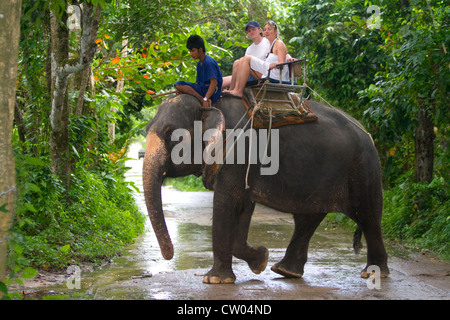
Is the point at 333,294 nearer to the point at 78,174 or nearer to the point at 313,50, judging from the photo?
the point at 78,174

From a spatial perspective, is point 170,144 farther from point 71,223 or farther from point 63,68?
point 71,223

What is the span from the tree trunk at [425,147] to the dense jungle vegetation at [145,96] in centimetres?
2

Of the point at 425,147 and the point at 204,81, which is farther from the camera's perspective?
the point at 425,147

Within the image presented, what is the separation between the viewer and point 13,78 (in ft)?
13.3

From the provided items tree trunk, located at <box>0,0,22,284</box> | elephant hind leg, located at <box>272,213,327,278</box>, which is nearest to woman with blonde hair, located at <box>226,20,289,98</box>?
elephant hind leg, located at <box>272,213,327,278</box>

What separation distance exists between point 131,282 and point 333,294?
1883 mm

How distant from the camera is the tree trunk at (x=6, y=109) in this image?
3.95 meters

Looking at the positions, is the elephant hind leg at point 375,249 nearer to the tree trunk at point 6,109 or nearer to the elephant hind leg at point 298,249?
the elephant hind leg at point 298,249

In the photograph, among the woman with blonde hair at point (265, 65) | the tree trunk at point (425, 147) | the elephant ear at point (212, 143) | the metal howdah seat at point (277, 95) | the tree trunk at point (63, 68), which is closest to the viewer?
the elephant ear at point (212, 143)

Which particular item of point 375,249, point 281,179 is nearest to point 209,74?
point 281,179

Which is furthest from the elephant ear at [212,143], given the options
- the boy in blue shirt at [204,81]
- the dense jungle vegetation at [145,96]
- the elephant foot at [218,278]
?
the dense jungle vegetation at [145,96]

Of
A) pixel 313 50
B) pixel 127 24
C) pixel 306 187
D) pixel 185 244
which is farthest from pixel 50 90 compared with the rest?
pixel 313 50

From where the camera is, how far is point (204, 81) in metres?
6.59

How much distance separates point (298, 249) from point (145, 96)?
3.59m
